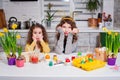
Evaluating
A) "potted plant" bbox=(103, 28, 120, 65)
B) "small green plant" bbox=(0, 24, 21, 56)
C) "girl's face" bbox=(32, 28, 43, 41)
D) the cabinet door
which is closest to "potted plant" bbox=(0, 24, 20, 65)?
"small green plant" bbox=(0, 24, 21, 56)

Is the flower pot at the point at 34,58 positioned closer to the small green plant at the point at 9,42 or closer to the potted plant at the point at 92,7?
the small green plant at the point at 9,42

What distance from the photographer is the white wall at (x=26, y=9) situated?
3.80 m

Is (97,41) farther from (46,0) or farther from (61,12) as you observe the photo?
(46,0)

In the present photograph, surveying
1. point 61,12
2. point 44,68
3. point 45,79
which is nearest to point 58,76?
point 45,79

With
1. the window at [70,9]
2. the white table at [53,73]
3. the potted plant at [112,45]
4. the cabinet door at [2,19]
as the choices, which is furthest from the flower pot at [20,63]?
the window at [70,9]

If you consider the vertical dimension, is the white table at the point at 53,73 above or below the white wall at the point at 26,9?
below

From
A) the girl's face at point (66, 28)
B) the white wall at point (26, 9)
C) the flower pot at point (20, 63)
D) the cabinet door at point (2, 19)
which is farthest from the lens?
the white wall at point (26, 9)

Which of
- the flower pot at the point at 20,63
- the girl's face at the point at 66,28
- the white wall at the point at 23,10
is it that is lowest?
the flower pot at the point at 20,63

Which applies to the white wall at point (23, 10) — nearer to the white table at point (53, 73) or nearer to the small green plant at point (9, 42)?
the small green plant at point (9, 42)

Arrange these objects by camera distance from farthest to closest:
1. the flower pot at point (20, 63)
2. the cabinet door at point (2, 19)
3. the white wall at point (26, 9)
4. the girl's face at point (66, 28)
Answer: the white wall at point (26, 9) → the cabinet door at point (2, 19) → the girl's face at point (66, 28) → the flower pot at point (20, 63)

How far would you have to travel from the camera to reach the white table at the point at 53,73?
52.1 inches

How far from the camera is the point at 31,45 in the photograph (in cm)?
220

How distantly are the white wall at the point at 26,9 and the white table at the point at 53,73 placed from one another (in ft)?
7.88

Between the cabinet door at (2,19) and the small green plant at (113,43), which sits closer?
the small green plant at (113,43)
